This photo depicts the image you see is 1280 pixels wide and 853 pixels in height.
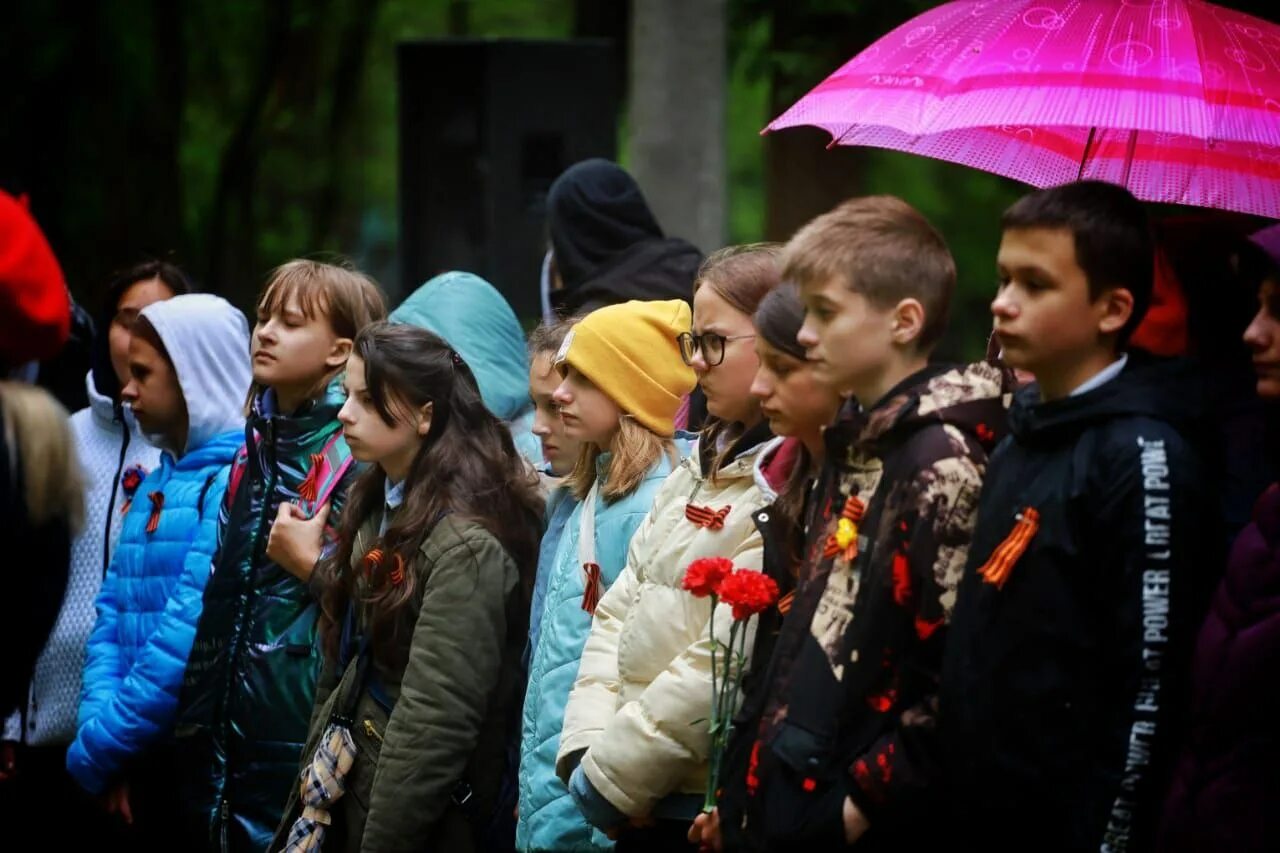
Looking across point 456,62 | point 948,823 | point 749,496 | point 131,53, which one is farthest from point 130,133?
point 948,823

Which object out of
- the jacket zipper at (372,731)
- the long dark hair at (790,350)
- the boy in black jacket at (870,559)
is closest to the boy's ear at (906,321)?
the boy in black jacket at (870,559)

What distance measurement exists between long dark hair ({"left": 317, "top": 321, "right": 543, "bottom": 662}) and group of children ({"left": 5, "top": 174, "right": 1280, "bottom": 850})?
0.4 inches

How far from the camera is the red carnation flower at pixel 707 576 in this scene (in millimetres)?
3709

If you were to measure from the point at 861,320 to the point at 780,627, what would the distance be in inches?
27.2

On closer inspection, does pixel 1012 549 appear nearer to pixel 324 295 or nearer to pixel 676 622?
pixel 676 622

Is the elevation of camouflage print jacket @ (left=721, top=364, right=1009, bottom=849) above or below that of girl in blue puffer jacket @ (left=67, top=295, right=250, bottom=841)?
above

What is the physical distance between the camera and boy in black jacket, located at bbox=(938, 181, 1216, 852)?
10.2ft

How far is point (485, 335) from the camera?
20.2ft

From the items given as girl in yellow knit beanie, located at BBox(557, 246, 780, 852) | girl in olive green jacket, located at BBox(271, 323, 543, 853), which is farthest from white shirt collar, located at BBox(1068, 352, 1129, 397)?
girl in olive green jacket, located at BBox(271, 323, 543, 853)

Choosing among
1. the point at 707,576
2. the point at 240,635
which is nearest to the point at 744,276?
the point at 707,576

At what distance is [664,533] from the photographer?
4.21m

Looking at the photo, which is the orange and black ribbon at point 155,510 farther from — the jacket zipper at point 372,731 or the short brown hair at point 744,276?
the short brown hair at point 744,276

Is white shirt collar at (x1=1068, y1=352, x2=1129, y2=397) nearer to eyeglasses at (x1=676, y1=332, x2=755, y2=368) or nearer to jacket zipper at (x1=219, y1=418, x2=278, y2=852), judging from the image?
eyeglasses at (x1=676, y1=332, x2=755, y2=368)

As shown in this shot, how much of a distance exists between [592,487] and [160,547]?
5.58 feet
